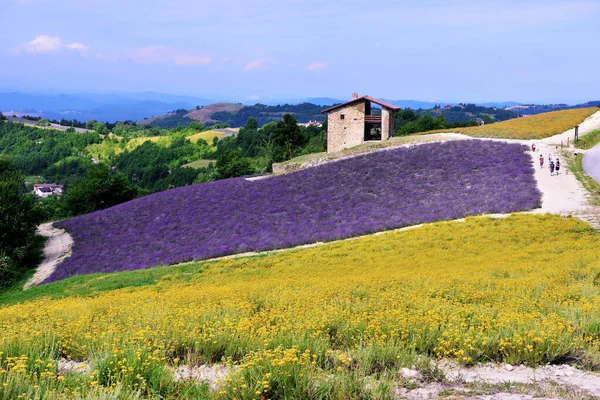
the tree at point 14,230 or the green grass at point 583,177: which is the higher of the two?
the green grass at point 583,177

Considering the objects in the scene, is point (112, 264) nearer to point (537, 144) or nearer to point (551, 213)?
point (551, 213)

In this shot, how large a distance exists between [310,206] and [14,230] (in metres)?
21.1

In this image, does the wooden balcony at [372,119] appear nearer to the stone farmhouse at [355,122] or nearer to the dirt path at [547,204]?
the stone farmhouse at [355,122]

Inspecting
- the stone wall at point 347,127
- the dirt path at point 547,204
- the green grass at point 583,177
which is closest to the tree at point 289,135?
the stone wall at point 347,127

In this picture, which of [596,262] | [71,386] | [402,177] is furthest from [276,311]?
[402,177]

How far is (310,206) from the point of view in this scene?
36406mm

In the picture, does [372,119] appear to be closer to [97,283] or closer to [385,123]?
[385,123]

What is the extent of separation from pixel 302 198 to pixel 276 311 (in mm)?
28201

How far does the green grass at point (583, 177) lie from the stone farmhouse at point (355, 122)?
1973 cm

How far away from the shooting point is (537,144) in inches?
1927

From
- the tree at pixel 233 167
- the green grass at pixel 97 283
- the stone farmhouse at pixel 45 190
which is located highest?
the tree at pixel 233 167

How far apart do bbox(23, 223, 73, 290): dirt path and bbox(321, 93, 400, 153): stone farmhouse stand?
30080mm

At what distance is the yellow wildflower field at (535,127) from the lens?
54469 mm

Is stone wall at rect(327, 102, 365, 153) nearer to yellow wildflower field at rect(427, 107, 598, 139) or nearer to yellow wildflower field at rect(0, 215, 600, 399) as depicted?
yellow wildflower field at rect(427, 107, 598, 139)
